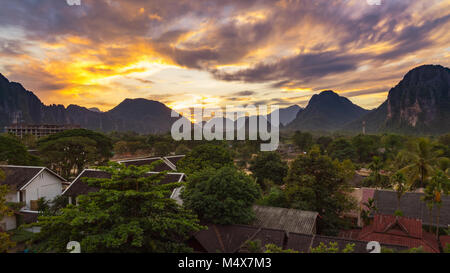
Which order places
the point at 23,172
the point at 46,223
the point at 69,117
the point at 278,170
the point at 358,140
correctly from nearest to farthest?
the point at 46,223
the point at 23,172
the point at 278,170
the point at 358,140
the point at 69,117

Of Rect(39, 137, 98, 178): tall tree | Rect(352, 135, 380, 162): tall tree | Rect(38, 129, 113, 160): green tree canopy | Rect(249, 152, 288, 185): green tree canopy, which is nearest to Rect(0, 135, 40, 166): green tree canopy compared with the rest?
Rect(39, 137, 98, 178): tall tree

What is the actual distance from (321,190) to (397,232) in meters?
4.54

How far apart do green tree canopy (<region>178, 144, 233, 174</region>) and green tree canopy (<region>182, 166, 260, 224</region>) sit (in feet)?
18.0

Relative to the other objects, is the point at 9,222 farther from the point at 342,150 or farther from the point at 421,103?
the point at 421,103

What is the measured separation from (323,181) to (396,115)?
138 metres

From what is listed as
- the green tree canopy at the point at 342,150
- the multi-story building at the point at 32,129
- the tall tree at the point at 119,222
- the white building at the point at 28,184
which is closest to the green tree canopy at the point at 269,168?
the white building at the point at 28,184

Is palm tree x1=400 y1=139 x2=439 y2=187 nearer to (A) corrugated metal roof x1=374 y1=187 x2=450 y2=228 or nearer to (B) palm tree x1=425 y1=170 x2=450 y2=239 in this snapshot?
(A) corrugated metal roof x1=374 y1=187 x2=450 y2=228

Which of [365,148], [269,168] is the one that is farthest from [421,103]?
[269,168]

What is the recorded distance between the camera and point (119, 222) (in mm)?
5930

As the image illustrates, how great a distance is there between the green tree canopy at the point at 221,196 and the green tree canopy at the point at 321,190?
12.4 ft

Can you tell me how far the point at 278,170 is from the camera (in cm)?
2812

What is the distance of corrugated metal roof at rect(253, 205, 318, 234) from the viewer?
1322 cm
